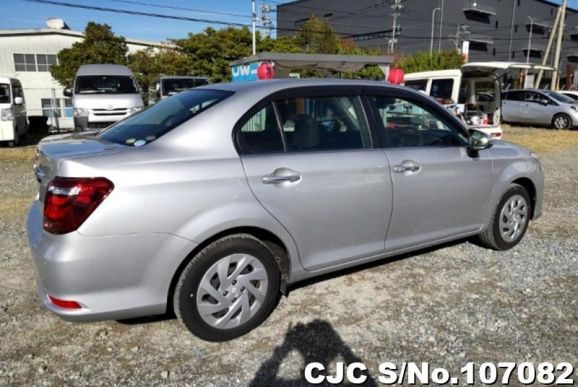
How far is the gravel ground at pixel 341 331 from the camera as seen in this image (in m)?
2.64

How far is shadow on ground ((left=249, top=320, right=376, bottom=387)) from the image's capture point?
8.39 feet

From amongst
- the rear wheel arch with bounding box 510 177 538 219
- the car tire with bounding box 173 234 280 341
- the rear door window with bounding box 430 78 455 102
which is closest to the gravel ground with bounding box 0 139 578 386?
the car tire with bounding box 173 234 280 341

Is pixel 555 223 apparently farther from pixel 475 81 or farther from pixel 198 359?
pixel 475 81

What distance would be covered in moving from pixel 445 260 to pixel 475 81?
1061 cm

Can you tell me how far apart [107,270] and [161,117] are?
1.14 m

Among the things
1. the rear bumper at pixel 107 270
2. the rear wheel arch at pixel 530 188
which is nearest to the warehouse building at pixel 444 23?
the rear wheel arch at pixel 530 188

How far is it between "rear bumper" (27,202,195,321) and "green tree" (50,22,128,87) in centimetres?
2750

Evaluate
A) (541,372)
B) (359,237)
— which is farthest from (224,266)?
(541,372)

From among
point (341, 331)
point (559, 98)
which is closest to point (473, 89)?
point (559, 98)

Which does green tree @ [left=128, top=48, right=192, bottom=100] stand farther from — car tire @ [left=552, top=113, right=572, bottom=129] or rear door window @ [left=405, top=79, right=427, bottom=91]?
car tire @ [left=552, top=113, right=572, bottom=129]

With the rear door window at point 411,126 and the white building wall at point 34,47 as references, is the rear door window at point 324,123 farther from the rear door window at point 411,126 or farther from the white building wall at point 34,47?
the white building wall at point 34,47

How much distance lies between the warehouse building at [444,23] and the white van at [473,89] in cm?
4364

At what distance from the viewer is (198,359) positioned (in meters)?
2.72

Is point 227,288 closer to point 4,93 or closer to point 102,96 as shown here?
point 102,96
